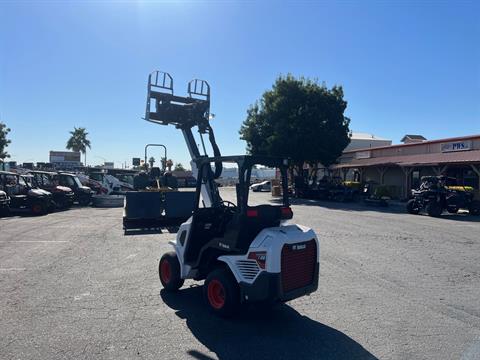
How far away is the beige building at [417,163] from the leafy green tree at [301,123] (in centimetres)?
373

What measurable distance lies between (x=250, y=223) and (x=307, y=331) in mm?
1549

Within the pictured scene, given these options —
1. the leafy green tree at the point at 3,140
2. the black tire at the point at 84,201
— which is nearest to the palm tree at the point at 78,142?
the leafy green tree at the point at 3,140

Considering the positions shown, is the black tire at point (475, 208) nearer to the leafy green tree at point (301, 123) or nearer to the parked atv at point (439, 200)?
the parked atv at point (439, 200)

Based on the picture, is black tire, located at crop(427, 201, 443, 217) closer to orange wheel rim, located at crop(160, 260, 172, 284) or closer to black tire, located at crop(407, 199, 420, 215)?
black tire, located at crop(407, 199, 420, 215)

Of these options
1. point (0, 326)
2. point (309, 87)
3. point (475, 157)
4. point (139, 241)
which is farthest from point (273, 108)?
point (0, 326)

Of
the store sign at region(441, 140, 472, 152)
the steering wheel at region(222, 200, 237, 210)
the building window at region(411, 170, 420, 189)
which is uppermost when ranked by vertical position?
the store sign at region(441, 140, 472, 152)

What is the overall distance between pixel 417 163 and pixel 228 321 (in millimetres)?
25788

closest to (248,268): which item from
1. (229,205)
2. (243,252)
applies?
(243,252)

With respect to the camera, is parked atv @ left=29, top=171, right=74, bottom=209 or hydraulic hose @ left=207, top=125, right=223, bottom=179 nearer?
hydraulic hose @ left=207, top=125, right=223, bottom=179

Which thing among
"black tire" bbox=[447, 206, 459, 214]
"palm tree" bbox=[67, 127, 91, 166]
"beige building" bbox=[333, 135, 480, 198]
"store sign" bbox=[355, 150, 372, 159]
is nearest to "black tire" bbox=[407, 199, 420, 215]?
"black tire" bbox=[447, 206, 459, 214]

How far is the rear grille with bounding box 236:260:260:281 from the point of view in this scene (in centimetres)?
495

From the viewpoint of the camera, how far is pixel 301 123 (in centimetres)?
3359

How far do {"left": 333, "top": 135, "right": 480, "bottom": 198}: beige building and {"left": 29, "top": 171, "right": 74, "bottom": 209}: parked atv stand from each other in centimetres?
2133

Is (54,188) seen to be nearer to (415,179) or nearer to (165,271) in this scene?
(165,271)
